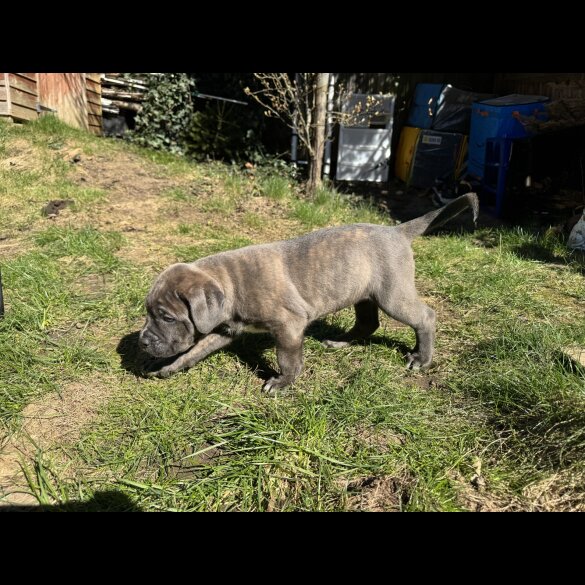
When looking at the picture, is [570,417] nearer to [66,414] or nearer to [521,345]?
[521,345]

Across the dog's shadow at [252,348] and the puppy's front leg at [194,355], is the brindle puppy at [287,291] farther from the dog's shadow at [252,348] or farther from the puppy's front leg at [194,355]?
the dog's shadow at [252,348]

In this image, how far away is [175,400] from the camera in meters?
3.86

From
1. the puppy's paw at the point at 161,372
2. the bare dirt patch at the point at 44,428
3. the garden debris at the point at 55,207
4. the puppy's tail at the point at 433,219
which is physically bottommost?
the bare dirt patch at the point at 44,428

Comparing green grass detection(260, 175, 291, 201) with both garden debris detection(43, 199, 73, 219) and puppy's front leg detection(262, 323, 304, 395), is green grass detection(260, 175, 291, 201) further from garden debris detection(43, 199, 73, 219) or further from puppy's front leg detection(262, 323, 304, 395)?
puppy's front leg detection(262, 323, 304, 395)

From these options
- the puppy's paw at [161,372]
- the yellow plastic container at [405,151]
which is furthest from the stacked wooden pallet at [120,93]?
the puppy's paw at [161,372]

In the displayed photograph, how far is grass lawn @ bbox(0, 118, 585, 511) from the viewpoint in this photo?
3.02m

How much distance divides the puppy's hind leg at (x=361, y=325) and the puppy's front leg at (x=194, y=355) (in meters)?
1.04

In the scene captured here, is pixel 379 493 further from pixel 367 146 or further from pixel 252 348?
pixel 367 146

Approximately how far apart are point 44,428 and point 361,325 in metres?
2.67

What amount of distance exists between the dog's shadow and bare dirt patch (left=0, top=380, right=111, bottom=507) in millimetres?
359

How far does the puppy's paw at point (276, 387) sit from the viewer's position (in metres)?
4.00

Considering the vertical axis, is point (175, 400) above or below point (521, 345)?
below

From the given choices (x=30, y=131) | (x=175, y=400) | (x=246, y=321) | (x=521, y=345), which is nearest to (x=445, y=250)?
(x=521, y=345)
